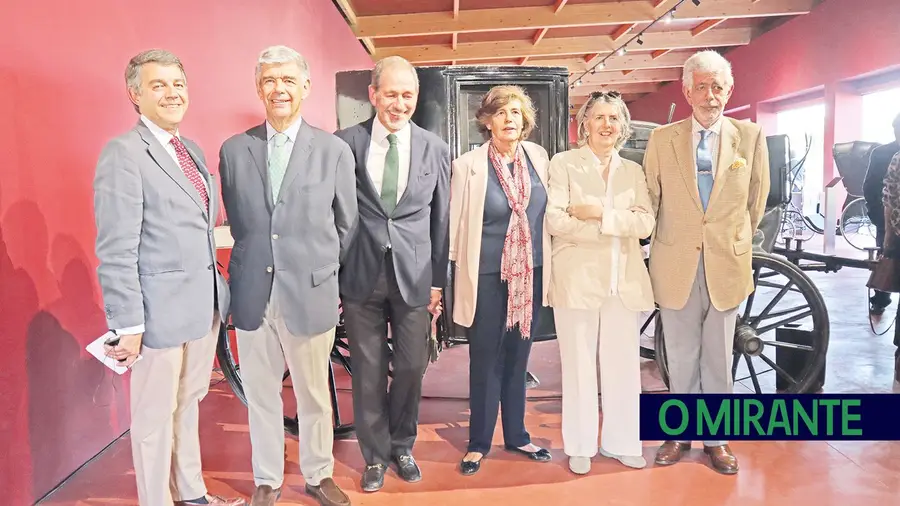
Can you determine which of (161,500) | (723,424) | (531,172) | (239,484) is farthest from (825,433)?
(161,500)

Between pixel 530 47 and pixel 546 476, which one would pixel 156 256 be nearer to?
pixel 546 476

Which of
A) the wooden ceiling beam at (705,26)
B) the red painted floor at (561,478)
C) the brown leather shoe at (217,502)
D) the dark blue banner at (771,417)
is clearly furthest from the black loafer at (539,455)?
the wooden ceiling beam at (705,26)

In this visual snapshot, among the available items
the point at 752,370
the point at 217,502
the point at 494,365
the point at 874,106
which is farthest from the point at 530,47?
the point at 217,502

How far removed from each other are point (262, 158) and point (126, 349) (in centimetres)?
80

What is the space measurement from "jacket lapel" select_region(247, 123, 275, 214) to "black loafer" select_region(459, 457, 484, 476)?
142cm

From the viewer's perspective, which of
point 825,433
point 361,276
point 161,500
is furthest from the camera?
point 825,433

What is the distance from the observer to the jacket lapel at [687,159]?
246 cm

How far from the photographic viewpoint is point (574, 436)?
259 cm

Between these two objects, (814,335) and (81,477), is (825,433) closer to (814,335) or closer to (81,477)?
(814,335)

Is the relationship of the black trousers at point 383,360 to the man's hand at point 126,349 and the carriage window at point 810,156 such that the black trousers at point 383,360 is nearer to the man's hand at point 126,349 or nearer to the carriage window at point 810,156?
the man's hand at point 126,349

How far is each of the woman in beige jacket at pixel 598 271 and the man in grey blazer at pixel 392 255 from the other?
0.52 m

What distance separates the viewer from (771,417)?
3041mm

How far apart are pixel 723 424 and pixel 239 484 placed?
7.24 feet

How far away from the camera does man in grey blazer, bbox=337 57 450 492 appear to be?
229cm
